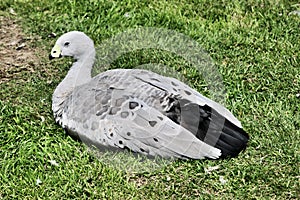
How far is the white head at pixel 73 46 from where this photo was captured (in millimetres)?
5238

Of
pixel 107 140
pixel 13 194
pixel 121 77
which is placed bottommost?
pixel 13 194

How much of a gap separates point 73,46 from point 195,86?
1.17 metres

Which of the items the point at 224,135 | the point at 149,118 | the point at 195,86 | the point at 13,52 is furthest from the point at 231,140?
the point at 13,52

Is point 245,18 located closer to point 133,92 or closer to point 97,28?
point 97,28

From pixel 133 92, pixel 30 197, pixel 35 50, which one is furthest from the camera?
pixel 35 50

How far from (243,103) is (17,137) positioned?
1969 mm

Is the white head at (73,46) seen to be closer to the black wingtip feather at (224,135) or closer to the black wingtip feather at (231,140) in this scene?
the black wingtip feather at (224,135)

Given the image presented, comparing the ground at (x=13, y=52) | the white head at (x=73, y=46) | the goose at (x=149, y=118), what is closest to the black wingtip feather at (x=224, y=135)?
the goose at (x=149, y=118)

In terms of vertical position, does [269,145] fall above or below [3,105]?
above

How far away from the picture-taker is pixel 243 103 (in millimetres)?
5211

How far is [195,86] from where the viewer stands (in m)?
5.45

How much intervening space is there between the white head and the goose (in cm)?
41

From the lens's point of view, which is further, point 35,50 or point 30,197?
point 35,50

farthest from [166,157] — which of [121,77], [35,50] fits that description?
[35,50]
